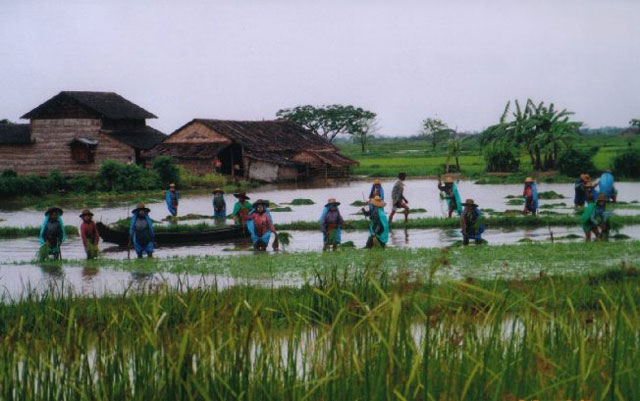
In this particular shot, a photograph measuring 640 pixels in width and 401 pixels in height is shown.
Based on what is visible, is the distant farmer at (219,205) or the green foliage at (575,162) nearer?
Answer: the distant farmer at (219,205)

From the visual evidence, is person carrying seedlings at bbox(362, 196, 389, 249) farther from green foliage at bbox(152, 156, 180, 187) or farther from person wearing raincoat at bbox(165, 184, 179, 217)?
green foliage at bbox(152, 156, 180, 187)

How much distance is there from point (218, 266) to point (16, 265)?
4545mm

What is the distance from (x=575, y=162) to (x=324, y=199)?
15529 mm

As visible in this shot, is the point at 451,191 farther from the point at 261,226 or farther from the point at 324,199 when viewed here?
the point at 324,199

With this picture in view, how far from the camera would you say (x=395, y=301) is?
2.96 metres

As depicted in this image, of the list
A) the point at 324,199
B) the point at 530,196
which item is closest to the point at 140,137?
the point at 324,199

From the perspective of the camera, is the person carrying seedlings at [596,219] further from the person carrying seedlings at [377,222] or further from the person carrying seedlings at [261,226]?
the person carrying seedlings at [261,226]

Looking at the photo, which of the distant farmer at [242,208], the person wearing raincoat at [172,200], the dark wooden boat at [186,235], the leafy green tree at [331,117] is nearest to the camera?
the distant farmer at [242,208]

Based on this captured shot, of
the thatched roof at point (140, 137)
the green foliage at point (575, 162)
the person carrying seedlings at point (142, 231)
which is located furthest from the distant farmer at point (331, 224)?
the thatched roof at point (140, 137)

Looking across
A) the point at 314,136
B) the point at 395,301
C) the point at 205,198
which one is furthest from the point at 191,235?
the point at 314,136

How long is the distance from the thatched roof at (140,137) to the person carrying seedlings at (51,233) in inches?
1328

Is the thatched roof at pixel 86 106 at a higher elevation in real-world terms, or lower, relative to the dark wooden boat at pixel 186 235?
higher

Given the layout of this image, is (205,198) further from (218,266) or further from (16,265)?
(218,266)

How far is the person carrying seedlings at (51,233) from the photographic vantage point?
15078 millimetres
